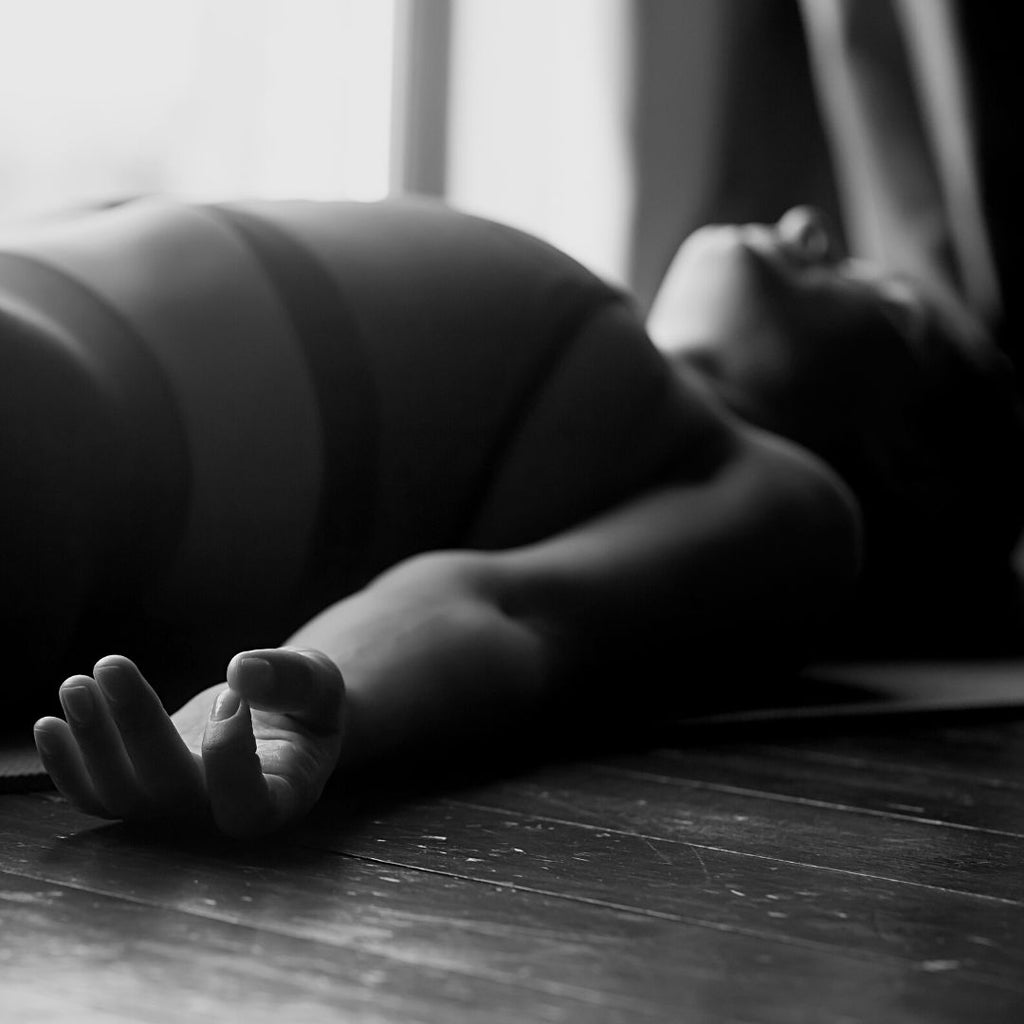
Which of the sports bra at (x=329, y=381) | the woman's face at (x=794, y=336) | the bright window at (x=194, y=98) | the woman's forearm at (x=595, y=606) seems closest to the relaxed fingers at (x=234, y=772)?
the woman's forearm at (x=595, y=606)

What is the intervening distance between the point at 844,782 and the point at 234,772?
401 mm

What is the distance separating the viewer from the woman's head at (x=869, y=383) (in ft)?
4.82

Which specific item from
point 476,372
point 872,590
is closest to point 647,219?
point 872,590

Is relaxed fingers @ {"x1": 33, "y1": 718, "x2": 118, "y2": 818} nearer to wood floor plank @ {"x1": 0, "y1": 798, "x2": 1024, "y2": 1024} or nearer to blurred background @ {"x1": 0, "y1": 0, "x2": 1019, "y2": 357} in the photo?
wood floor plank @ {"x1": 0, "y1": 798, "x2": 1024, "y2": 1024}

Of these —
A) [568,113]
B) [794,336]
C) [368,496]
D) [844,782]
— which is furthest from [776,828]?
[568,113]

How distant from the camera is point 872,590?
154 centimetres

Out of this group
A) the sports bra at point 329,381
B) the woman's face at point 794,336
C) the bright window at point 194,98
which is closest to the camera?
the sports bra at point 329,381

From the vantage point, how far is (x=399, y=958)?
54 cm

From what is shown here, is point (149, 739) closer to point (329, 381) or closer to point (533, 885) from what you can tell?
point (533, 885)

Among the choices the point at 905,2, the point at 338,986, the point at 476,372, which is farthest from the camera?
the point at 905,2

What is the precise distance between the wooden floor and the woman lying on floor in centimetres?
5

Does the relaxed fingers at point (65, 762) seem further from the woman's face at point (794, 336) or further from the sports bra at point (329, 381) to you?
the woman's face at point (794, 336)

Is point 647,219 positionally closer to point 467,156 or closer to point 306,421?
point 467,156

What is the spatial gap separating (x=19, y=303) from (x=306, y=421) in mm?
179
